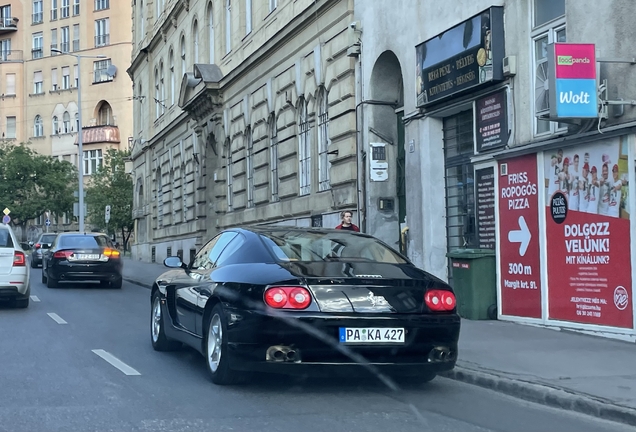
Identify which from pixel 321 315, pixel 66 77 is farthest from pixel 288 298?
pixel 66 77

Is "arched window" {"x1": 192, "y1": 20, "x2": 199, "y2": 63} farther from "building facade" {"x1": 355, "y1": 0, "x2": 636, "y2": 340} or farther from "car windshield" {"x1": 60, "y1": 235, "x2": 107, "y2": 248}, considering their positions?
"building facade" {"x1": 355, "y1": 0, "x2": 636, "y2": 340}

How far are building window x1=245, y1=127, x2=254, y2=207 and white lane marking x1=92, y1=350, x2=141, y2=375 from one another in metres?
17.2

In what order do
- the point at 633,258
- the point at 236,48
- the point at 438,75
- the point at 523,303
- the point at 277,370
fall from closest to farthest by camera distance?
the point at 277,370
the point at 633,258
the point at 523,303
the point at 438,75
the point at 236,48

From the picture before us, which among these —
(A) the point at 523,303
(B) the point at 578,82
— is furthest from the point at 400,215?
(B) the point at 578,82

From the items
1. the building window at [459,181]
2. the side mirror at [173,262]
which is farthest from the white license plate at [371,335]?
the building window at [459,181]

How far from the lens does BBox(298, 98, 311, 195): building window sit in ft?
73.3

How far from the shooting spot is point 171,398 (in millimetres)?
7449

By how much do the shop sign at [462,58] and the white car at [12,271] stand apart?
7494 millimetres

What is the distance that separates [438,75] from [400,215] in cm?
391

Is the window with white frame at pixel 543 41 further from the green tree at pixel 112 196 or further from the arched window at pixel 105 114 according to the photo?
the arched window at pixel 105 114

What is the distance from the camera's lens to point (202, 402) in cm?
725

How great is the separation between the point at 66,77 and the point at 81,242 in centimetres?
5466

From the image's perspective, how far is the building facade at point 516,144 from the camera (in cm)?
1098

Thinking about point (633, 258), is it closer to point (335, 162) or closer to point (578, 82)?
point (578, 82)
